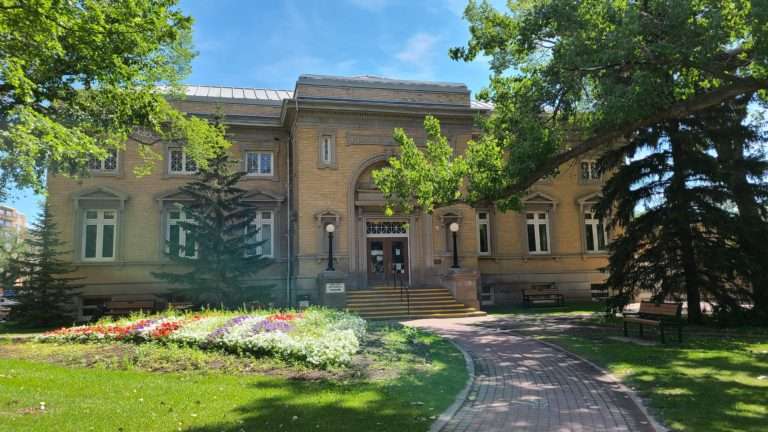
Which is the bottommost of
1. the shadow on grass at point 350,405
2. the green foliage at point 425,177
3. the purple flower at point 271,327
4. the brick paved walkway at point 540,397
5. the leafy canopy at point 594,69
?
the brick paved walkway at point 540,397

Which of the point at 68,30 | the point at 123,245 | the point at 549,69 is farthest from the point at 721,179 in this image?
the point at 123,245

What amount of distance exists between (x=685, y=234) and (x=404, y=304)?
35.1 feet

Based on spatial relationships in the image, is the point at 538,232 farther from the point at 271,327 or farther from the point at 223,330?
the point at 223,330

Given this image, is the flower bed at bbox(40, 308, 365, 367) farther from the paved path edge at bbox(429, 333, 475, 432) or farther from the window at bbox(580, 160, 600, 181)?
the window at bbox(580, 160, 600, 181)

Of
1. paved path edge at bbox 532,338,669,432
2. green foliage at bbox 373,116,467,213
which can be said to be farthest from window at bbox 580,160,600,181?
paved path edge at bbox 532,338,669,432

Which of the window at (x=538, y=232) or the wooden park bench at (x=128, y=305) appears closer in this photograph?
the wooden park bench at (x=128, y=305)

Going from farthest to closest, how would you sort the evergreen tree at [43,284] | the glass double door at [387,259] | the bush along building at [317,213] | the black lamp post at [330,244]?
the glass double door at [387,259] < the bush along building at [317,213] < the black lamp post at [330,244] < the evergreen tree at [43,284]

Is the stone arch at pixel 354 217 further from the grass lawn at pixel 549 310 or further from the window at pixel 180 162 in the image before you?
the window at pixel 180 162

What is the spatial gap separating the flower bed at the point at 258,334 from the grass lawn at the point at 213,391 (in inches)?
15.0

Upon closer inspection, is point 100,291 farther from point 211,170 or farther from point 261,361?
point 261,361

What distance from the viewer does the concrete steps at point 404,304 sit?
20.5m

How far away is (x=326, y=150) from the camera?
23984mm

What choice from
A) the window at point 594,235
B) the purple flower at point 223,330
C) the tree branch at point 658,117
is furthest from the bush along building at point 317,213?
the purple flower at point 223,330

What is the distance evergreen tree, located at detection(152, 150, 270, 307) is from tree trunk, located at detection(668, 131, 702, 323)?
1566 cm
